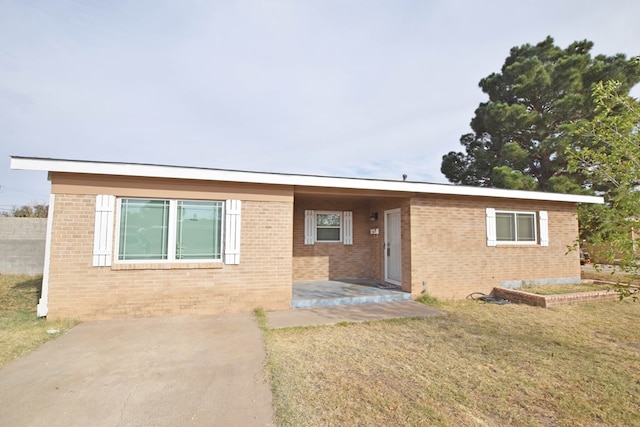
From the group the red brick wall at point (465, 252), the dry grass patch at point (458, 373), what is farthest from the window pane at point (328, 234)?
the dry grass patch at point (458, 373)

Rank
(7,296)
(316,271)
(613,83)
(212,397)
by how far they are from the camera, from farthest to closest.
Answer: (316,271)
(7,296)
(613,83)
(212,397)

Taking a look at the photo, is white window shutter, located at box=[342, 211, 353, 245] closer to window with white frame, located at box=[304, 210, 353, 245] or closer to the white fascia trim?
Result: window with white frame, located at box=[304, 210, 353, 245]

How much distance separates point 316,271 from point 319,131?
8912 mm

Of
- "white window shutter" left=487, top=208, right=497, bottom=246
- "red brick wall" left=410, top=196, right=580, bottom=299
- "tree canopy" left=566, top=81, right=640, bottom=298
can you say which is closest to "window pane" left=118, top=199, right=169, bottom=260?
"red brick wall" left=410, top=196, right=580, bottom=299

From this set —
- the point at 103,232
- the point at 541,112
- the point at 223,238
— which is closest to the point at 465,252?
the point at 223,238

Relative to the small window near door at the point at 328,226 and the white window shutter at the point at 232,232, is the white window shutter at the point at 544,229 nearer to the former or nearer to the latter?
the small window near door at the point at 328,226

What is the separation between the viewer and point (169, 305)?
19.3 ft

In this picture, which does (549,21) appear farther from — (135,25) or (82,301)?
(82,301)

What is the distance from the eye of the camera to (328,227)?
31.9 feet

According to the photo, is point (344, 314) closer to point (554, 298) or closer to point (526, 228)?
point (554, 298)

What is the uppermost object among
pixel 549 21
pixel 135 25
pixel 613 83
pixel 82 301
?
pixel 549 21

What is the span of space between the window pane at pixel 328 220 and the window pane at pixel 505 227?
474cm

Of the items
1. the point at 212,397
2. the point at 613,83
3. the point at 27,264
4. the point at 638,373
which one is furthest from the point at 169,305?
the point at 27,264

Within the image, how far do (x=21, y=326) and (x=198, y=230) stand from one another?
3.20 meters
